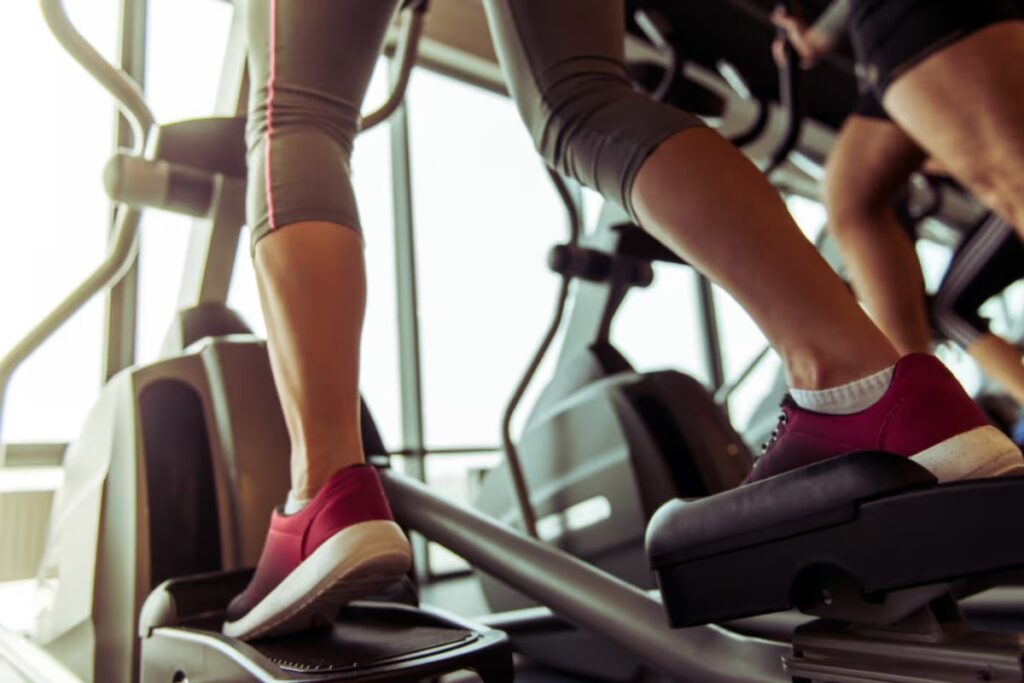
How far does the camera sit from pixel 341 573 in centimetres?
72

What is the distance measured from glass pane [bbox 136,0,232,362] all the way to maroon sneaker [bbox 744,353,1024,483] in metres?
2.53

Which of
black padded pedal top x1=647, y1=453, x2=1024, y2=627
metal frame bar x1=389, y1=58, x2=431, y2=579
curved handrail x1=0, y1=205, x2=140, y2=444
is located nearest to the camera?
black padded pedal top x1=647, y1=453, x2=1024, y2=627

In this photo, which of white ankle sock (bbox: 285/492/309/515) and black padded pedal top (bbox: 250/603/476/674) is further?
white ankle sock (bbox: 285/492/309/515)

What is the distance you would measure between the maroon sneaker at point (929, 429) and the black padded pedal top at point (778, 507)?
3 cm

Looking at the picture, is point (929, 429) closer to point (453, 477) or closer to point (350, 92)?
point (350, 92)

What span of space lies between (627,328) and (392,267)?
162cm

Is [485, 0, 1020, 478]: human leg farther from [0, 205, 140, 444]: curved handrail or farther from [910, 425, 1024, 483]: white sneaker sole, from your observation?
[0, 205, 140, 444]: curved handrail

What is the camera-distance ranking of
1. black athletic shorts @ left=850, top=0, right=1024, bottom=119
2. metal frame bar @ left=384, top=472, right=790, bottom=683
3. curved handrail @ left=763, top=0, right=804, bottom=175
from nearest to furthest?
1. metal frame bar @ left=384, top=472, right=790, bottom=683
2. black athletic shorts @ left=850, top=0, right=1024, bottom=119
3. curved handrail @ left=763, top=0, right=804, bottom=175

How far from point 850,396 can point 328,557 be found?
493 mm

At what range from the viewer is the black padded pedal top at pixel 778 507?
60 centimetres

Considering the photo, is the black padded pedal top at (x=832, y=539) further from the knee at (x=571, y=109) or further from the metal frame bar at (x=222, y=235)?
the metal frame bar at (x=222, y=235)

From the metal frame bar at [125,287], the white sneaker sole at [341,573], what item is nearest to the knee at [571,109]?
the white sneaker sole at [341,573]

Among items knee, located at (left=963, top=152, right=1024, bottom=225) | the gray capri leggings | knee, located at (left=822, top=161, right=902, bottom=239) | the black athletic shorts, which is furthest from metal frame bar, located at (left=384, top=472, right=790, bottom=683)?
knee, located at (left=822, top=161, right=902, bottom=239)

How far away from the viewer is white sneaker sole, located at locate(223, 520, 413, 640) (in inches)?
28.5
